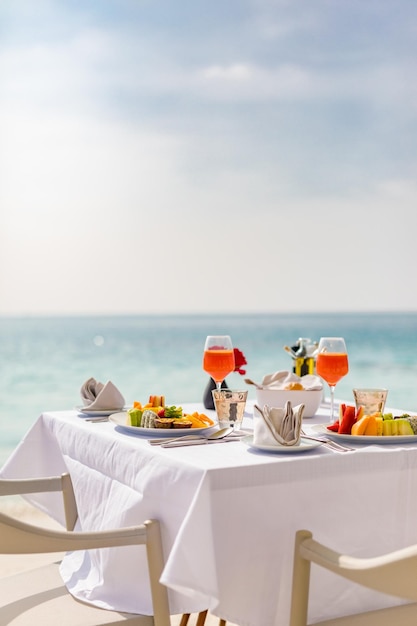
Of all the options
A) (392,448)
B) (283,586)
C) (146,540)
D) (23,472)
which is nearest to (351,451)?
(392,448)

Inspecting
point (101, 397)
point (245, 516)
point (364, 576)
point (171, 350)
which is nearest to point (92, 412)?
→ point (101, 397)

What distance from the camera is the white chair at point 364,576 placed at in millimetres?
1120

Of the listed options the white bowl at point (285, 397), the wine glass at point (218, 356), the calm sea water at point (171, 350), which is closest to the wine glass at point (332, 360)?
the white bowl at point (285, 397)

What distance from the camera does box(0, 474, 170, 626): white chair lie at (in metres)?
1.32

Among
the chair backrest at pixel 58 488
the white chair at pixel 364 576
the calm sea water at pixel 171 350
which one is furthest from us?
the calm sea water at pixel 171 350

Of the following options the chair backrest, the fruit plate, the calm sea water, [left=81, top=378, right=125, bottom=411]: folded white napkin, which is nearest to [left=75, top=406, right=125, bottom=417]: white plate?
[left=81, top=378, right=125, bottom=411]: folded white napkin

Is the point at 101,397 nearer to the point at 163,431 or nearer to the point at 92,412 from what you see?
the point at 92,412

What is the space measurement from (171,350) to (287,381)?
55.3 ft

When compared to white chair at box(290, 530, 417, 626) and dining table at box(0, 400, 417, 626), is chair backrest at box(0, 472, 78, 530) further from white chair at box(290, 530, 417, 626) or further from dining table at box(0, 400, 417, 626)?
white chair at box(290, 530, 417, 626)

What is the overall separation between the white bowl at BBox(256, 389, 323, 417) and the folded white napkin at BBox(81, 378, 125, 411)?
378 millimetres

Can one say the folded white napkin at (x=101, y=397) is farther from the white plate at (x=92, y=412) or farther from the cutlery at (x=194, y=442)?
the cutlery at (x=194, y=442)

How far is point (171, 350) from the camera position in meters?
18.8

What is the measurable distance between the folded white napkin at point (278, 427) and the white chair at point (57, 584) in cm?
25

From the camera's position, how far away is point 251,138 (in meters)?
18.8
